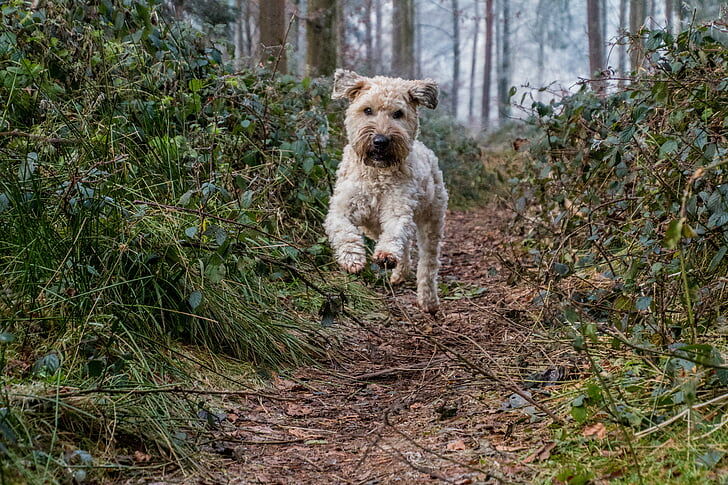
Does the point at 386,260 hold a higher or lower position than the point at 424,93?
lower

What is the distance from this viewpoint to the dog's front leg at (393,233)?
4617mm

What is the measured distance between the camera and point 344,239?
15.8ft

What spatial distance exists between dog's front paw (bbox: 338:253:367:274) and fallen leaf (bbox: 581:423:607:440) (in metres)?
2.13

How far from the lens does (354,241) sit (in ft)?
15.7

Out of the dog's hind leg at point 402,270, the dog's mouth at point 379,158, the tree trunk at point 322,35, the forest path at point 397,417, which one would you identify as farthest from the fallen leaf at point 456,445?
the tree trunk at point 322,35

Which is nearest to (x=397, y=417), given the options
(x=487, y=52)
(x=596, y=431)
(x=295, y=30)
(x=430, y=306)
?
(x=596, y=431)

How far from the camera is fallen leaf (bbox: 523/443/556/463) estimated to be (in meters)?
2.68

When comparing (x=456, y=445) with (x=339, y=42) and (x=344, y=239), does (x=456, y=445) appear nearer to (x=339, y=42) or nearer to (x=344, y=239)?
(x=344, y=239)

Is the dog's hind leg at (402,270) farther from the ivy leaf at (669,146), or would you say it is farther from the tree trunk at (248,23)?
the tree trunk at (248,23)

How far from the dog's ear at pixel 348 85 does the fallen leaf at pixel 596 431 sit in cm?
368

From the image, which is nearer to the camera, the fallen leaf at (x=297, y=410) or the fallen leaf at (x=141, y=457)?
the fallen leaf at (x=141, y=457)

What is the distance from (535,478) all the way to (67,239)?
2.51 metres

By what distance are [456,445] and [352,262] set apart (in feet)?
5.97

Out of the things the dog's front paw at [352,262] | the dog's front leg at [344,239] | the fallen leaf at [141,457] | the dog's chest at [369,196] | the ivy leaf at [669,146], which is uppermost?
the ivy leaf at [669,146]
